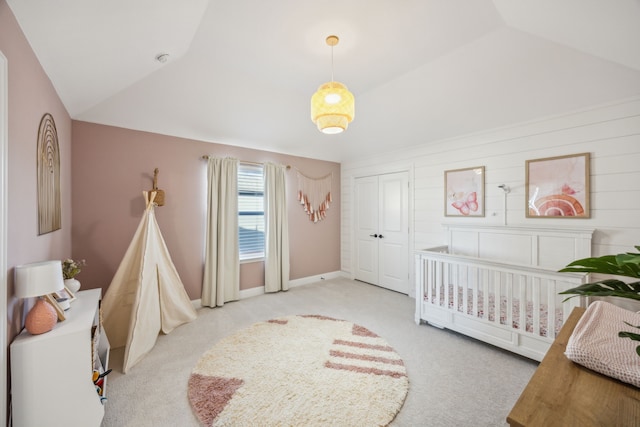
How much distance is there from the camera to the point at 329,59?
261 centimetres

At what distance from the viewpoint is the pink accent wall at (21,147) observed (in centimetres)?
135

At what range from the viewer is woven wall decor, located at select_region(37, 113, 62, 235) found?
177 cm

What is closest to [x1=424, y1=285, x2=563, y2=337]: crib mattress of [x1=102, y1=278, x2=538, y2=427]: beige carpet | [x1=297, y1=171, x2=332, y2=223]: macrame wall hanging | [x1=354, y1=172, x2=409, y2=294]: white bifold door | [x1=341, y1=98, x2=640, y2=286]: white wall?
[x1=102, y1=278, x2=538, y2=427]: beige carpet

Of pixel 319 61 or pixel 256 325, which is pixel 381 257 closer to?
pixel 256 325

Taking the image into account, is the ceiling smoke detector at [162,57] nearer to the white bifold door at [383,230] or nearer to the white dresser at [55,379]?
the white dresser at [55,379]

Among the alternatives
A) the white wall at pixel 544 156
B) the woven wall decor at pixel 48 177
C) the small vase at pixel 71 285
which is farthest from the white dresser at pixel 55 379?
the white wall at pixel 544 156

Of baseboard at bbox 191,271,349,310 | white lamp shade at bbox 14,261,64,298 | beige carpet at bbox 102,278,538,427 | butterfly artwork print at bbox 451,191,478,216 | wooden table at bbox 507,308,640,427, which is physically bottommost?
beige carpet at bbox 102,278,538,427

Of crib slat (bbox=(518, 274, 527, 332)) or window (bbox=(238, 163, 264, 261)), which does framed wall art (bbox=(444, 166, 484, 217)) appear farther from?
window (bbox=(238, 163, 264, 261))

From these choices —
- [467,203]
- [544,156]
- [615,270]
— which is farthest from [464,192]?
[615,270]

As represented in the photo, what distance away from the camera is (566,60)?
2264mm

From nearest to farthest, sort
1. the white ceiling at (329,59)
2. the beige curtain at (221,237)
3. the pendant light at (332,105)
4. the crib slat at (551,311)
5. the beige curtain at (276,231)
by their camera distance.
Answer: the white ceiling at (329,59) → the pendant light at (332,105) → the crib slat at (551,311) → the beige curtain at (221,237) → the beige curtain at (276,231)

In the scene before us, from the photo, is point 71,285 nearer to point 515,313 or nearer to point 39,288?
point 39,288

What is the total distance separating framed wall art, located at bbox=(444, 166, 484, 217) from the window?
2.74 meters

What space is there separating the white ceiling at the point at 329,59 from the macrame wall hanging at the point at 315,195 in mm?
1259
